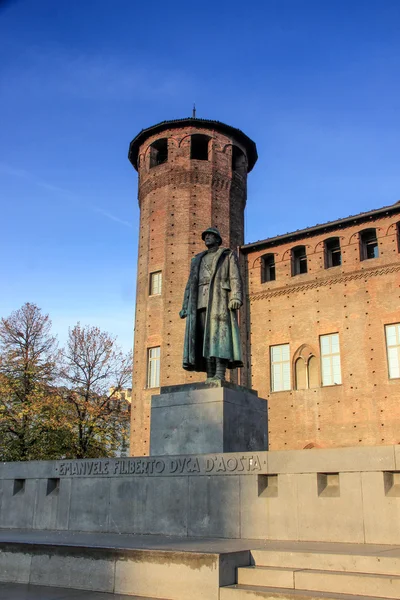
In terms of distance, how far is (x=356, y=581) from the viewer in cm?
539

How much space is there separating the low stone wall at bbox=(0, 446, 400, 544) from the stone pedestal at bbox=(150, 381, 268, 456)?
88 cm

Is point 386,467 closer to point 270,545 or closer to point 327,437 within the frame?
point 270,545

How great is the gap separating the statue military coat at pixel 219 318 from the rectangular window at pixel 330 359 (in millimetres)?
15482

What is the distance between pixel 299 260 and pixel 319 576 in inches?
945

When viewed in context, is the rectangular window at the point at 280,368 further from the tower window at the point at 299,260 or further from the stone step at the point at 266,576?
the stone step at the point at 266,576

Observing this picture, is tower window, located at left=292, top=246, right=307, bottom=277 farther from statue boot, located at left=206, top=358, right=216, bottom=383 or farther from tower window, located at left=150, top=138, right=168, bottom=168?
statue boot, located at left=206, top=358, right=216, bottom=383

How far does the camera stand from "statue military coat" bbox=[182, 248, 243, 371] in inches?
408

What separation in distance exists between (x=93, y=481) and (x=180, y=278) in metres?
18.4

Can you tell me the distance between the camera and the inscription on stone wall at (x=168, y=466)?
819cm

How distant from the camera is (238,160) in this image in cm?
3144

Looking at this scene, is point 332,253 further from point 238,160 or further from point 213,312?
point 213,312

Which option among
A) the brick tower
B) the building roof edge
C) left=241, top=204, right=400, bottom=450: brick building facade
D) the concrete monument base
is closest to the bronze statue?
the concrete monument base

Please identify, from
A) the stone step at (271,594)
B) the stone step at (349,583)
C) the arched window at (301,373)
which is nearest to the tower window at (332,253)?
the arched window at (301,373)

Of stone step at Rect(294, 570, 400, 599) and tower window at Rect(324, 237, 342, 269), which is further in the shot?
tower window at Rect(324, 237, 342, 269)
